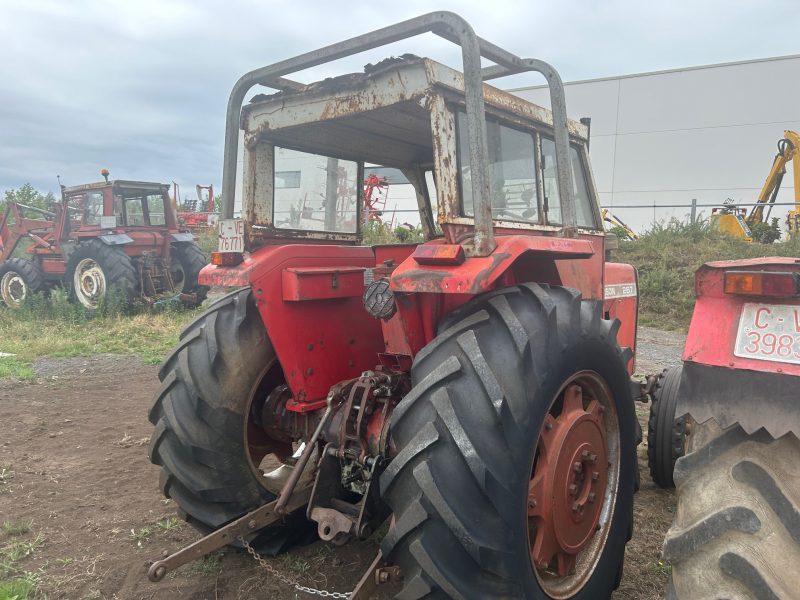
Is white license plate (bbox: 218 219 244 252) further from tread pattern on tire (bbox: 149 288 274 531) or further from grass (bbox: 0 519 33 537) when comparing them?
grass (bbox: 0 519 33 537)

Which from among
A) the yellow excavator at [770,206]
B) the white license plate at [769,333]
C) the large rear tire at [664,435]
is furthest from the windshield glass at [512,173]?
the yellow excavator at [770,206]

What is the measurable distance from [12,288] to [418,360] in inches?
573

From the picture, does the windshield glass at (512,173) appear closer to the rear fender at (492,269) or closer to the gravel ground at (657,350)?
the rear fender at (492,269)

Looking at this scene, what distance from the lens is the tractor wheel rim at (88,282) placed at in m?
12.1

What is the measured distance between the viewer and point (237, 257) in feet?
9.53

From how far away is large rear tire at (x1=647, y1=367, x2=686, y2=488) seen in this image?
380 centimetres

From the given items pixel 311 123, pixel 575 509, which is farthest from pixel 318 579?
pixel 311 123

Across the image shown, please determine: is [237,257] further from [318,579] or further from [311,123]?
[318,579]

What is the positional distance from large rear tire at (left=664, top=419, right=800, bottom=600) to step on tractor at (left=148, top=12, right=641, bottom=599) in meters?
0.53

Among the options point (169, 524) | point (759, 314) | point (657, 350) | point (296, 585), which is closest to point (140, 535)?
point (169, 524)

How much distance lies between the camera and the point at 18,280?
44.9 feet

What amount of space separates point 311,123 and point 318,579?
2.15 meters

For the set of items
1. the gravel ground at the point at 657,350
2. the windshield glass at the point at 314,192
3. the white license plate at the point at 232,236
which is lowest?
the gravel ground at the point at 657,350

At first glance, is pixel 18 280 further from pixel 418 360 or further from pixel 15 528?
pixel 418 360
